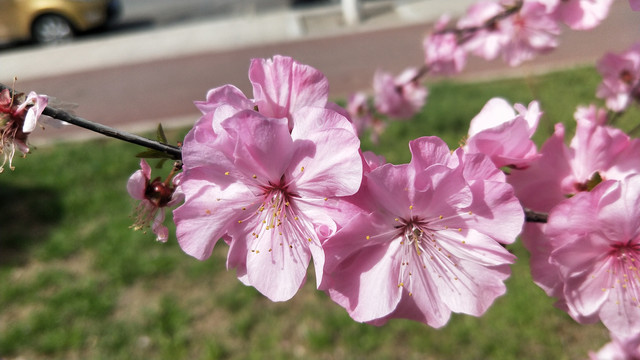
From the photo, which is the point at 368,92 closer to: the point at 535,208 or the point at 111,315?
the point at 111,315

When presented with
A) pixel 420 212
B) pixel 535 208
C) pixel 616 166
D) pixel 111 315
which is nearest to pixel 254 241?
pixel 420 212

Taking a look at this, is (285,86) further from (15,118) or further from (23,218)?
(23,218)

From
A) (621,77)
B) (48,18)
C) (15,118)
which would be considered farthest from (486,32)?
(48,18)

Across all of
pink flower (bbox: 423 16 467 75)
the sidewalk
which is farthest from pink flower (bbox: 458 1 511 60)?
the sidewalk

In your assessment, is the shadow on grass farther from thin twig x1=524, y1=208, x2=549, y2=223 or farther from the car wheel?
the car wheel

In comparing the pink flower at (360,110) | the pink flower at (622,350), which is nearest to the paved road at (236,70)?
the pink flower at (360,110)

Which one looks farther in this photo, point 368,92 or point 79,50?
point 79,50

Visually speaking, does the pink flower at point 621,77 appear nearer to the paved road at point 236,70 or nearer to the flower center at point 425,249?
the flower center at point 425,249

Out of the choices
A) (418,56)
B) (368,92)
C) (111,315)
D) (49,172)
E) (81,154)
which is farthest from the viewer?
(418,56)
